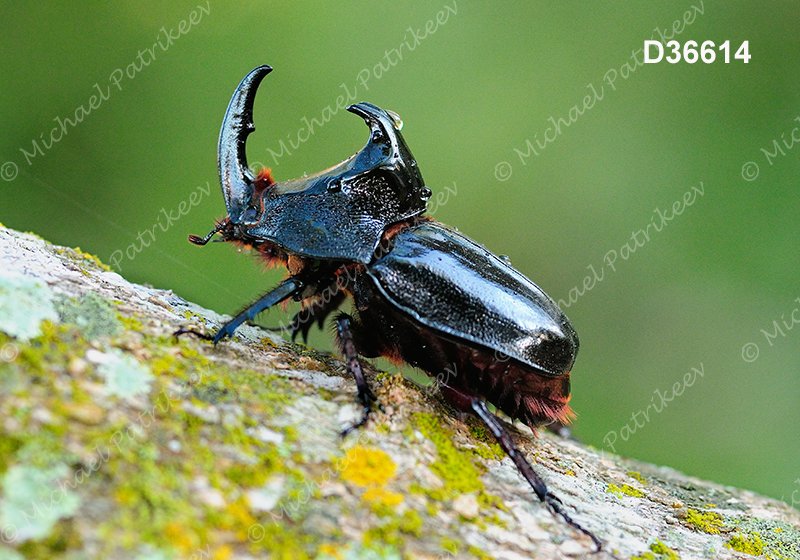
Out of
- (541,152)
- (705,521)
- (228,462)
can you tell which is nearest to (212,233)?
(228,462)

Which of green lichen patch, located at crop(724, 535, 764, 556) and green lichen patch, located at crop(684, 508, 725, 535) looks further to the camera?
green lichen patch, located at crop(684, 508, 725, 535)

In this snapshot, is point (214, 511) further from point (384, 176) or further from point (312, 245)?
point (384, 176)

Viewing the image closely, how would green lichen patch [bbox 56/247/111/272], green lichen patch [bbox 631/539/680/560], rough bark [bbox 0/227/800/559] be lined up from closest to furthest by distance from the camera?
1. rough bark [bbox 0/227/800/559]
2. green lichen patch [bbox 631/539/680/560]
3. green lichen patch [bbox 56/247/111/272]

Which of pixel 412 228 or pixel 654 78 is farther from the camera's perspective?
pixel 654 78

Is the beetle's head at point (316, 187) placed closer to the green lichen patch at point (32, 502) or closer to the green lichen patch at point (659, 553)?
the green lichen patch at point (32, 502)

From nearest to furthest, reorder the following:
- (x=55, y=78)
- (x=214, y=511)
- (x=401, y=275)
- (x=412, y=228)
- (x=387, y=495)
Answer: (x=214, y=511) → (x=387, y=495) → (x=401, y=275) → (x=412, y=228) → (x=55, y=78)

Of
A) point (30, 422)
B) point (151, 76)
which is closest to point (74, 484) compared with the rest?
point (30, 422)

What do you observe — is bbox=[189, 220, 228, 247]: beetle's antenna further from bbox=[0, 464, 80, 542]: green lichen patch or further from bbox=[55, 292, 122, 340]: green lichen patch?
bbox=[0, 464, 80, 542]: green lichen patch

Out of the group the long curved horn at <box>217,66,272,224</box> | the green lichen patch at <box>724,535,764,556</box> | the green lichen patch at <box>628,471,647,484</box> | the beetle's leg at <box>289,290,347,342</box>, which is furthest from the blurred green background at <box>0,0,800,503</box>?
the green lichen patch at <box>724,535,764,556</box>
